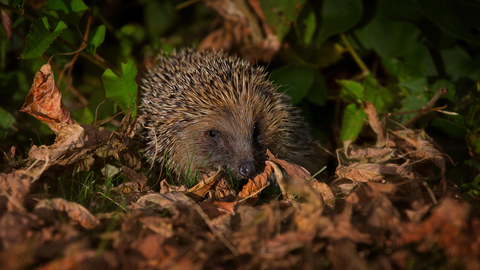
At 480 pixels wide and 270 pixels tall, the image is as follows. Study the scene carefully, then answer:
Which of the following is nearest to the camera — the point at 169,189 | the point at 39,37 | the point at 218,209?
the point at 218,209

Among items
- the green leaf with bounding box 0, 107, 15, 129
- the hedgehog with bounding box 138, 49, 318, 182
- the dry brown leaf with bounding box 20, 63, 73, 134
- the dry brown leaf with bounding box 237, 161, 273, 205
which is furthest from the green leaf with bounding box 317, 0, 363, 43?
the green leaf with bounding box 0, 107, 15, 129

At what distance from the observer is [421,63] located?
3613 millimetres

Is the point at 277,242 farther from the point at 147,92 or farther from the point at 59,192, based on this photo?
the point at 147,92

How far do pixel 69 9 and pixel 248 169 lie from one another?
76.0 inches

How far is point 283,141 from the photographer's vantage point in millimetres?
3176

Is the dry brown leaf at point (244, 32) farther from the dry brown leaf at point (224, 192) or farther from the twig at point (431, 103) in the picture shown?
the dry brown leaf at point (224, 192)

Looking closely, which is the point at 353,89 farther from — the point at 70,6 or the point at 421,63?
the point at 70,6

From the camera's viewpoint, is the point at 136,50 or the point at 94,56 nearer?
the point at 94,56

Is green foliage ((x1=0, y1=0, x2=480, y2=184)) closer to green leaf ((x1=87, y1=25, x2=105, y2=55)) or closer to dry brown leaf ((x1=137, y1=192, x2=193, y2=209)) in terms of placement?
green leaf ((x1=87, y1=25, x2=105, y2=55))

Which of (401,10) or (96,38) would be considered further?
(401,10)

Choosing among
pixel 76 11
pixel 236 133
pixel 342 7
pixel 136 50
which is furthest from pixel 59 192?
pixel 342 7

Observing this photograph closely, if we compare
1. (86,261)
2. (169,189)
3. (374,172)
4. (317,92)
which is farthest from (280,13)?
(86,261)

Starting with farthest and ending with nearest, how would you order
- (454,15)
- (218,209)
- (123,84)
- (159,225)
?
(454,15) < (123,84) < (218,209) < (159,225)

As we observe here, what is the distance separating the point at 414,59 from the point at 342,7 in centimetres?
88
